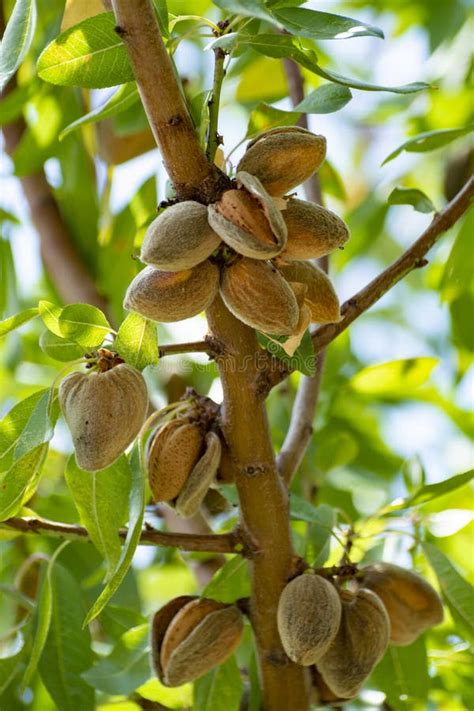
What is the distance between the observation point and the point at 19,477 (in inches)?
36.0

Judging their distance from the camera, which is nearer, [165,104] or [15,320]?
[165,104]

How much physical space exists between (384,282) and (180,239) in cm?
26

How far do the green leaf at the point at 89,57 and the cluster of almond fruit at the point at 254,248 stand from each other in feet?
0.44

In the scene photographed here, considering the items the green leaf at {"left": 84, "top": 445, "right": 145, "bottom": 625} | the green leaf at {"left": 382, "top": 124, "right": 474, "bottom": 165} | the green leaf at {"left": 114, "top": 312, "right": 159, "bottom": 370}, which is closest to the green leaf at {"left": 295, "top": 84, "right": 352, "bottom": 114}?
the green leaf at {"left": 382, "top": 124, "right": 474, "bottom": 165}

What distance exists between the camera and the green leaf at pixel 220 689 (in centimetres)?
104

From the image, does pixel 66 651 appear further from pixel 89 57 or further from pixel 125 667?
pixel 89 57

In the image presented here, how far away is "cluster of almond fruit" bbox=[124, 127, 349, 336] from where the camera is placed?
2.61 feet

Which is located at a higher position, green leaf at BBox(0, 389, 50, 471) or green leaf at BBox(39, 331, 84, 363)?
green leaf at BBox(39, 331, 84, 363)

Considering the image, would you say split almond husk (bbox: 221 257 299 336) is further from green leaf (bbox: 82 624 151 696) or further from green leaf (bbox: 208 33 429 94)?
green leaf (bbox: 82 624 151 696)

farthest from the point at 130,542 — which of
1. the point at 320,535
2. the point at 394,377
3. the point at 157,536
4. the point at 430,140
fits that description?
the point at 394,377

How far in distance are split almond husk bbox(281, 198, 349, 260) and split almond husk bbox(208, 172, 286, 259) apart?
32mm

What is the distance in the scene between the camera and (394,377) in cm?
147

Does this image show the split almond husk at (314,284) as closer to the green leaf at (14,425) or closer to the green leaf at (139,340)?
the green leaf at (139,340)

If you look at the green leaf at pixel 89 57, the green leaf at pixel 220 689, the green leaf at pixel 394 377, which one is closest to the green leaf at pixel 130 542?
the green leaf at pixel 220 689
